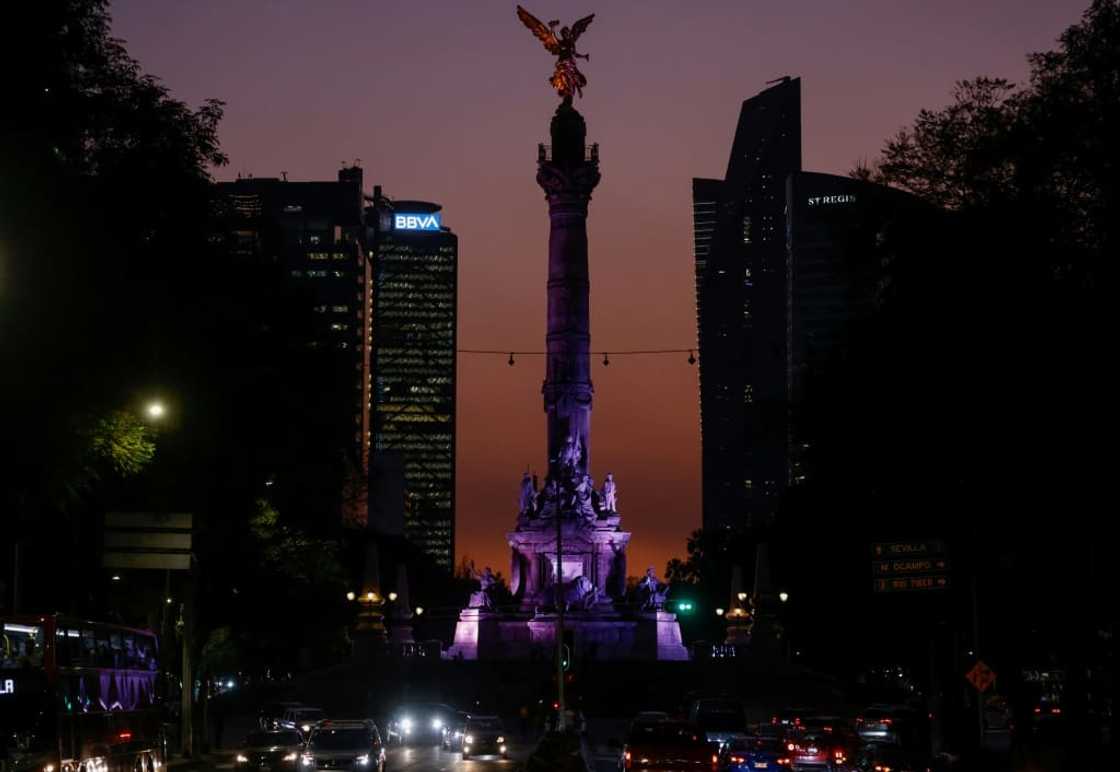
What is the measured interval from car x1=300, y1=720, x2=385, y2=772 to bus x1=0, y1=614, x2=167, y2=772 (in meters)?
3.50

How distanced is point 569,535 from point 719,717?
44.9m

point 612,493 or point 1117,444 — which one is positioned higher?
point 612,493

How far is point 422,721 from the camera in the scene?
6862 cm

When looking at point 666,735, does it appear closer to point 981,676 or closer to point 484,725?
point 981,676

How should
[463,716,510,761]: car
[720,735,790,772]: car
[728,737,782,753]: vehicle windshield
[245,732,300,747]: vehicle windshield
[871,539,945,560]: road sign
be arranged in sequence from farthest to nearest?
[463,716,510,761]: car < [245,732,300,747]: vehicle windshield < [871,539,945,560]: road sign < [728,737,782,753]: vehicle windshield < [720,735,790,772]: car

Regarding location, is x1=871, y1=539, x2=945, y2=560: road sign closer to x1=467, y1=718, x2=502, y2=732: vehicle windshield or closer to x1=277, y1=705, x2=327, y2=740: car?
x1=467, y1=718, x2=502, y2=732: vehicle windshield

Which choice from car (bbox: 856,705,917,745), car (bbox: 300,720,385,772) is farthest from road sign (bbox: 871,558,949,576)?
car (bbox: 300,720,385,772)

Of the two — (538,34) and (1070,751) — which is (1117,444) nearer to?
(1070,751)

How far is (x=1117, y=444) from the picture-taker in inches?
1222

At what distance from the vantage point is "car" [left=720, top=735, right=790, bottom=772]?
114ft

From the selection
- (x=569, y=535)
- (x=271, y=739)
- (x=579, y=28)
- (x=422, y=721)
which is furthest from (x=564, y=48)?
(x=271, y=739)

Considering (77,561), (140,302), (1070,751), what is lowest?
(1070,751)

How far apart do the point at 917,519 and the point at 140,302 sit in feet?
80.0

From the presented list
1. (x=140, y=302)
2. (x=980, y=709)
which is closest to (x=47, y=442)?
(x=140, y=302)
